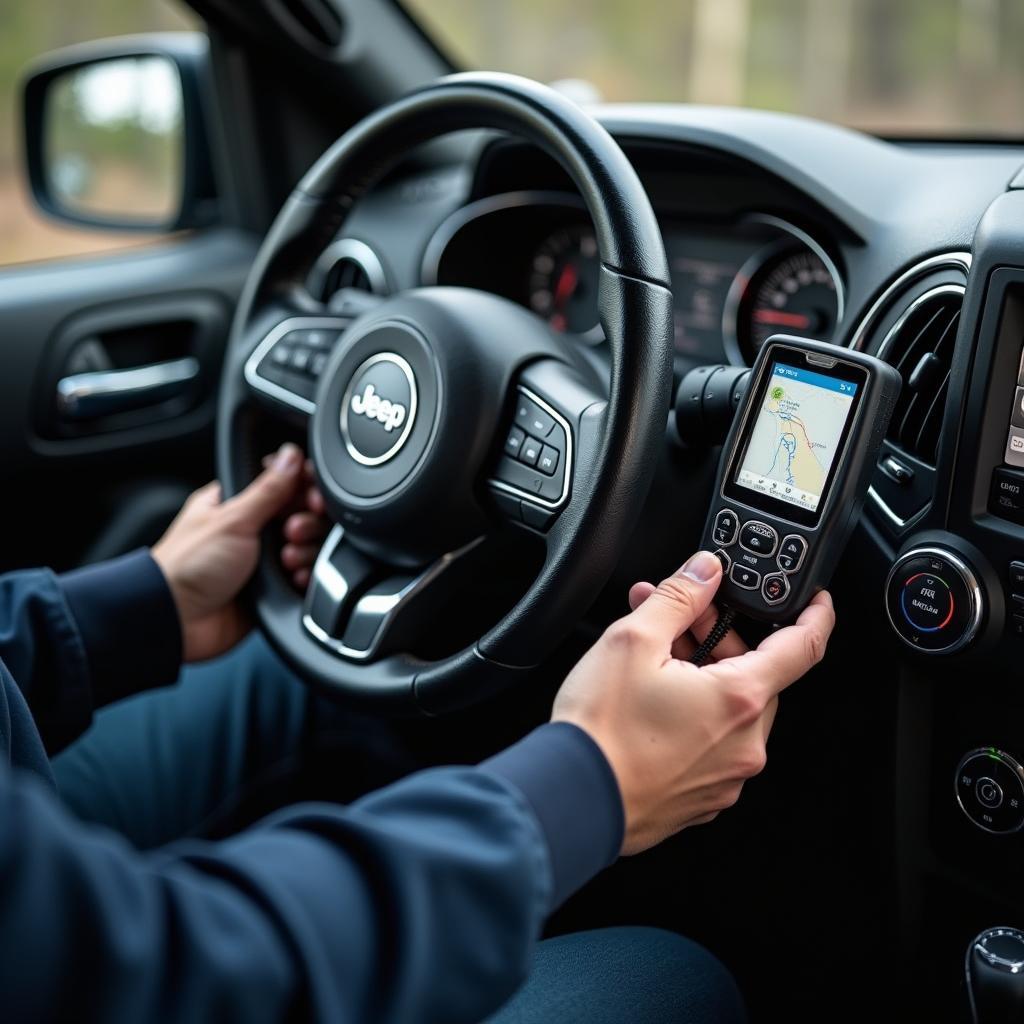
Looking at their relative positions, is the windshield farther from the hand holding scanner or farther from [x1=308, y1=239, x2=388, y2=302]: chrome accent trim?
the hand holding scanner

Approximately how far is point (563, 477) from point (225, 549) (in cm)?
43

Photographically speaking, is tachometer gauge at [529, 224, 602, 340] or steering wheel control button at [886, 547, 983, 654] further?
tachometer gauge at [529, 224, 602, 340]

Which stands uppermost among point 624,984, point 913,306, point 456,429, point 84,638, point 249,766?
point 913,306

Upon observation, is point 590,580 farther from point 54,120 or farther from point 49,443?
point 54,120

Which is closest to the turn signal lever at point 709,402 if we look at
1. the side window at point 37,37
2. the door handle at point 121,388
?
the door handle at point 121,388

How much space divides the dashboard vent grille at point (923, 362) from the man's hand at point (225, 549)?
57 cm

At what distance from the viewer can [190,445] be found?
1.91m

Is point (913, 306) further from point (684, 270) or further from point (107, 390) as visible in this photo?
point (107, 390)

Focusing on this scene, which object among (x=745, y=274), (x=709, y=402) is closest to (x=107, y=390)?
(x=745, y=274)

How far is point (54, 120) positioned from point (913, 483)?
1657mm

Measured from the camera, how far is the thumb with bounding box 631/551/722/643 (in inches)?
33.0

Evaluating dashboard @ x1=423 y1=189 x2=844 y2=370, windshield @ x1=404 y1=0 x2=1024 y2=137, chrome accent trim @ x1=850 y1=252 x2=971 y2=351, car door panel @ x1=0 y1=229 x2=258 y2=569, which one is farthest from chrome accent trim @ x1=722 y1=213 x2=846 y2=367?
windshield @ x1=404 y1=0 x2=1024 y2=137

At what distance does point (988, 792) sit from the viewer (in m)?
1.08

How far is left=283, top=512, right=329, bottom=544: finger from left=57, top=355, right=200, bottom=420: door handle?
0.66 m
